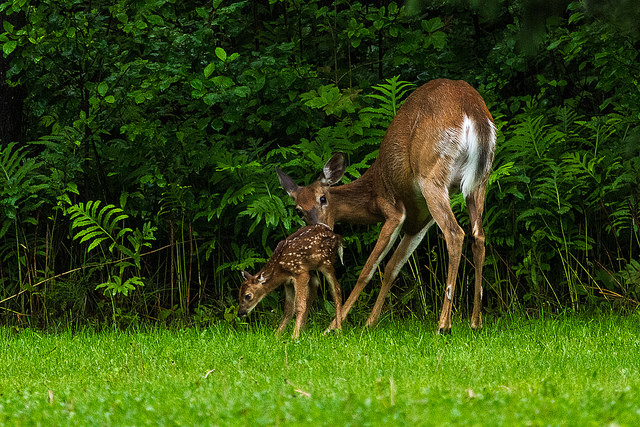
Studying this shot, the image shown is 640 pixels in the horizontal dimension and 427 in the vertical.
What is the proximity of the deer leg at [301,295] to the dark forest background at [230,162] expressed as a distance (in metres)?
0.98

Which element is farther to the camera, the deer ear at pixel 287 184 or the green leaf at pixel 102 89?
the green leaf at pixel 102 89

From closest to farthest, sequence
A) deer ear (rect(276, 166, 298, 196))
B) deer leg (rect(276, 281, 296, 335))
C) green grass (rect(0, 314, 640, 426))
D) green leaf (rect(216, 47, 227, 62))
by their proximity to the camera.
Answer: green grass (rect(0, 314, 640, 426)), deer leg (rect(276, 281, 296, 335)), deer ear (rect(276, 166, 298, 196)), green leaf (rect(216, 47, 227, 62))

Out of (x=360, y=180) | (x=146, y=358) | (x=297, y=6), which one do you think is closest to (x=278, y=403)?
(x=146, y=358)

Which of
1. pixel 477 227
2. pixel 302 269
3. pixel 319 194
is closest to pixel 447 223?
pixel 477 227

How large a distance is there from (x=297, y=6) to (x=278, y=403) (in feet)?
20.9

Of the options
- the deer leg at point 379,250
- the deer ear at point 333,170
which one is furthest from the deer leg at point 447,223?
the deer ear at point 333,170

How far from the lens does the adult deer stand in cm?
695

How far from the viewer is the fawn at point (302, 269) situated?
7075mm

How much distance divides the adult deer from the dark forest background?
531 millimetres

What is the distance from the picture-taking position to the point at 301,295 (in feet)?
23.2

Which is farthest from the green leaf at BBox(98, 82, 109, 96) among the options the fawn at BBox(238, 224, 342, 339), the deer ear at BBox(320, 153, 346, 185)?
the fawn at BBox(238, 224, 342, 339)

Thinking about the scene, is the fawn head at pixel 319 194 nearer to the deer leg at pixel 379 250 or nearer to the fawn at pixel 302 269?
the fawn at pixel 302 269

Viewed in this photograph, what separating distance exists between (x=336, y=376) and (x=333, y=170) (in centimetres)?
338

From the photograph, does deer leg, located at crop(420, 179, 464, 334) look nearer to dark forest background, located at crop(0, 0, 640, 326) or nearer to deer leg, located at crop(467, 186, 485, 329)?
deer leg, located at crop(467, 186, 485, 329)
